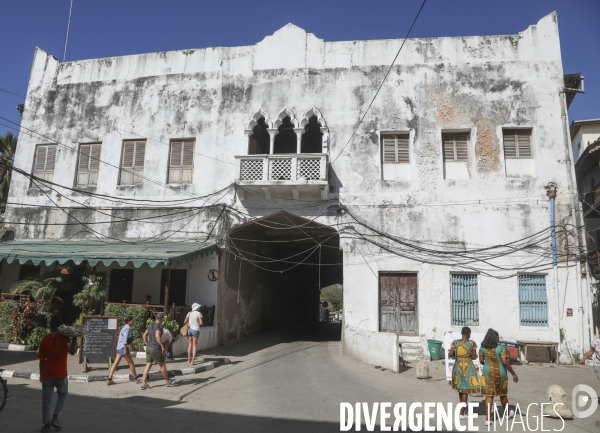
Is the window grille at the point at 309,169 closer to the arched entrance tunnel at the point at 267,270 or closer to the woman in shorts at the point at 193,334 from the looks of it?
the arched entrance tunnel at the point at 267,270

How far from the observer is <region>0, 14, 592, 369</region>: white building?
49.2 feet

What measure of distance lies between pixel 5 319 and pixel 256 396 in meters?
9.68

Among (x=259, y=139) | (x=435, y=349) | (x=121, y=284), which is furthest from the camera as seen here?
(x=259, y=139)

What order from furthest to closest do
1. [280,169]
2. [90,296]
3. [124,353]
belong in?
[280,169] → [90,296] → [124,353]

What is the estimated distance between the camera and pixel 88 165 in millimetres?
17984

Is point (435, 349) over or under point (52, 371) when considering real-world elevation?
under

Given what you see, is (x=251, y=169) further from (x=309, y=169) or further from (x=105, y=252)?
(x=105, y=252)

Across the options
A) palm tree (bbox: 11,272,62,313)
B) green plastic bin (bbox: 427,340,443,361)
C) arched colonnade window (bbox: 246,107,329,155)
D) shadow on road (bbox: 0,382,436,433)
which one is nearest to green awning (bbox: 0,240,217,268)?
palm tree (bbox: 11,272,62,313)

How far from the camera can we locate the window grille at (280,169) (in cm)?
1584

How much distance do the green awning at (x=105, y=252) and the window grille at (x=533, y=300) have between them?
34.0 feet

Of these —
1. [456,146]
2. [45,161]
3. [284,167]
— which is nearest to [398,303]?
[456,146]

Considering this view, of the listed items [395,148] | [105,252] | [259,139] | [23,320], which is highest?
[259,139]

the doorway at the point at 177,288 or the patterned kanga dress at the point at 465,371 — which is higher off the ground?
the doorway at the point at 177,288

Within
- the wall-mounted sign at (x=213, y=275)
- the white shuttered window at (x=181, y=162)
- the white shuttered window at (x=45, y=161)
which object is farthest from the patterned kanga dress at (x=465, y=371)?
the white shuttered window at (x=45, y=161)
